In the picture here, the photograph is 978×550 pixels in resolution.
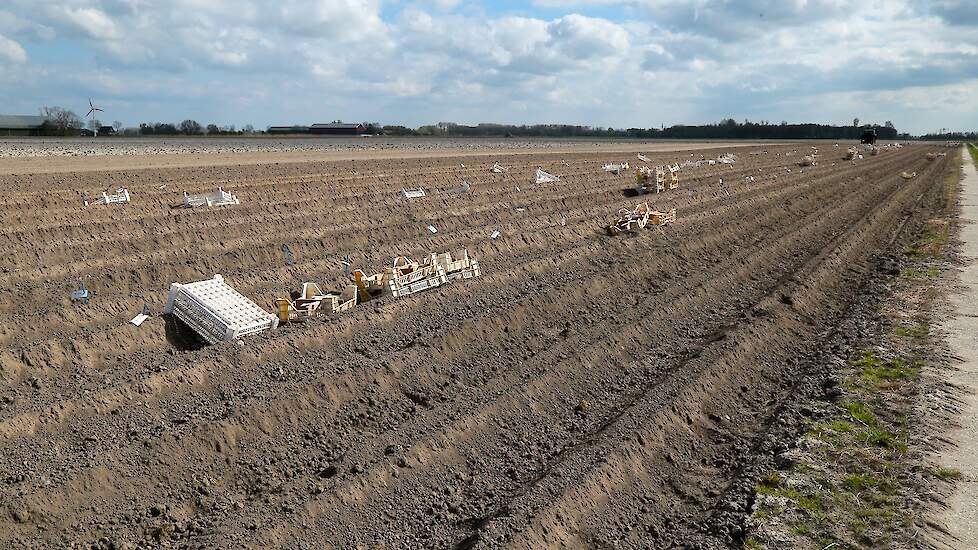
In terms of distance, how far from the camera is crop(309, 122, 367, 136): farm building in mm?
100000

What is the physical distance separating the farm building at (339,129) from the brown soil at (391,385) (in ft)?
284

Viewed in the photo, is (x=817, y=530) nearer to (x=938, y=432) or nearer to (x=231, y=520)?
(x=938, y=432)

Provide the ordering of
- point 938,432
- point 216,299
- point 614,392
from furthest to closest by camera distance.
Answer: point 216,299
point 614,392
point 938,432

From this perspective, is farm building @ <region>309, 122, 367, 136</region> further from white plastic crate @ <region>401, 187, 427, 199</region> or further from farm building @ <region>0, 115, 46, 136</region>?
white plastic crate @ <region>401, 187, 427, 199</region>

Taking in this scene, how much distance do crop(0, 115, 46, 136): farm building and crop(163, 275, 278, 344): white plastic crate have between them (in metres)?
75.5

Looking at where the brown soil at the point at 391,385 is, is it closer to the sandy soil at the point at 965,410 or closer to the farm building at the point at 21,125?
the sandy soil at the point at 965,410

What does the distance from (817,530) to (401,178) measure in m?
19.9

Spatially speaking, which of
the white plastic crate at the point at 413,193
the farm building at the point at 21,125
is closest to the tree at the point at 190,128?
the farm building at the point at 21,125

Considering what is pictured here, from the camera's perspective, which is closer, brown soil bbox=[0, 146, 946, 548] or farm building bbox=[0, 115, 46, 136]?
brown soil bbox=[0, 146, 946, 548]

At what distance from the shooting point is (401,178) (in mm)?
23594

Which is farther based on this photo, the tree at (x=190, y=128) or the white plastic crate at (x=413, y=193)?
the tree at (x=190, y=128)

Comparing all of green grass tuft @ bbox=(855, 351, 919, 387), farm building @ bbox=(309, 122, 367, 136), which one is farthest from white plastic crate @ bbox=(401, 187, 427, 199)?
farm building @ bbox=(309, 122, 367, 136)

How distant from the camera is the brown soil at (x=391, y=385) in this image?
221 inches

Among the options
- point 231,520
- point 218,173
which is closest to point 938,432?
point 231,520
